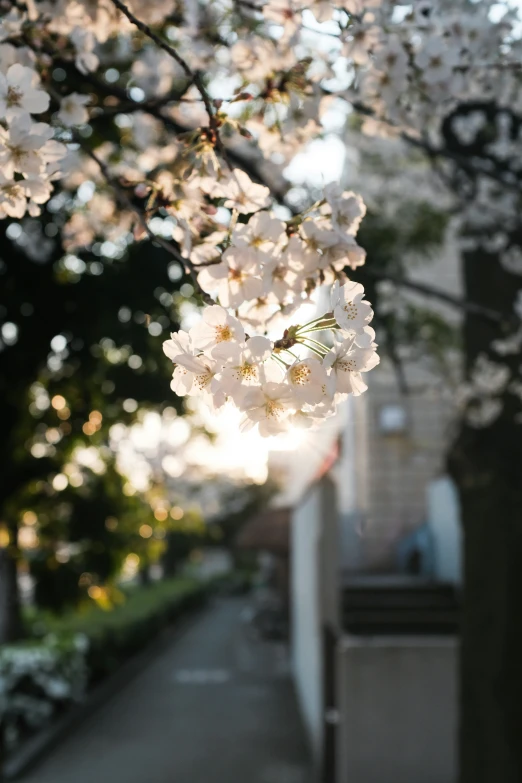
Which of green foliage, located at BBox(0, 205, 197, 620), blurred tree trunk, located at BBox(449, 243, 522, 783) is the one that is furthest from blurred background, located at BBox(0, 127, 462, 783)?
blurred tree trunk, located at BBox(449, 243, 522, 783)

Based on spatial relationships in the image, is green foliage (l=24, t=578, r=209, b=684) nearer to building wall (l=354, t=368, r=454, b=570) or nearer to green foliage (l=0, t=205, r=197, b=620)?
green foliage (l=0, t=205, r=197, b=620)

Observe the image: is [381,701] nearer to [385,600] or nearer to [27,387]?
[385,600]

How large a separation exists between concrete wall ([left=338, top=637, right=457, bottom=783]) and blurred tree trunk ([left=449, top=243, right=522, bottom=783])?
201 centimetres

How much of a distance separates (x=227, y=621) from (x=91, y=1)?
79.8 feet

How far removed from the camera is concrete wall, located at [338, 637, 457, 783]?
22.0 feet

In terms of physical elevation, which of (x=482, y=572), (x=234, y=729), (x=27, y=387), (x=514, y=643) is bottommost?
(x=234, y=729)

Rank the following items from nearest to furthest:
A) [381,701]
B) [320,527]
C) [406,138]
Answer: [406,138] < [381,701] < [320,527]

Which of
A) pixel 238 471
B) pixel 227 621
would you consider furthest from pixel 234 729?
pixel 238 471

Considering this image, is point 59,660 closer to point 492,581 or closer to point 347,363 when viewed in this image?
point 492,581

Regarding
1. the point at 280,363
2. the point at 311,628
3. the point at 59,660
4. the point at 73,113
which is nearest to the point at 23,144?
the point at 280,363

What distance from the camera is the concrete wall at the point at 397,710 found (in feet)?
22.0

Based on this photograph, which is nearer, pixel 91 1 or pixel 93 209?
pixel 91 1

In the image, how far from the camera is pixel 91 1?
237cm

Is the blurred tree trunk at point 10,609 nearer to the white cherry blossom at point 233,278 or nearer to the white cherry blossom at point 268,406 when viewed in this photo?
the white cherry blossom at point 233,278
